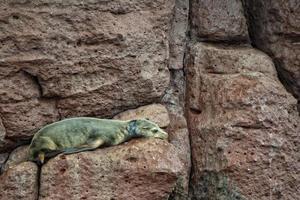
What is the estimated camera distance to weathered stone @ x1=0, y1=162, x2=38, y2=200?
4598mm

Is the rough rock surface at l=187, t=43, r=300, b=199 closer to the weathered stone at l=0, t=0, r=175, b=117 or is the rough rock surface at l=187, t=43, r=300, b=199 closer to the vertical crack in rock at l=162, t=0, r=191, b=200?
the vertical crack in rock at l=162, t=0, r=191, b=200

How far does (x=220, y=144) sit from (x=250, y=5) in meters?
1.31

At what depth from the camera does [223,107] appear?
16.8 feet

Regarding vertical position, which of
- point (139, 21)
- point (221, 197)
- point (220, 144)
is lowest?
point (221, 197)

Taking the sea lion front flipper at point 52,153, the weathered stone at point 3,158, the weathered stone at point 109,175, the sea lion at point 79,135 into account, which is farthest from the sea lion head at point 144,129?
the weathered stone at point 3,158

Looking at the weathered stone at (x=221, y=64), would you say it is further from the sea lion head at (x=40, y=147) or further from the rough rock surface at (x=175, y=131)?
the sea lion head at (x=40, y=147)

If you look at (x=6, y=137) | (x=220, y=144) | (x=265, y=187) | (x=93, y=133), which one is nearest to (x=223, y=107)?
(x=220, y=144)

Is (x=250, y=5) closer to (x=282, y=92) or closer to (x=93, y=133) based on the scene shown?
(x=282, y=92)

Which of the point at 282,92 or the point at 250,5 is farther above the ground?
the point at 250,5

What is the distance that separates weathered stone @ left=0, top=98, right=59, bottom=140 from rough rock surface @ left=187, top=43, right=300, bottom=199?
1101 millimetres

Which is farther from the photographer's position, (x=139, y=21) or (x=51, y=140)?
(x=139, y=21)

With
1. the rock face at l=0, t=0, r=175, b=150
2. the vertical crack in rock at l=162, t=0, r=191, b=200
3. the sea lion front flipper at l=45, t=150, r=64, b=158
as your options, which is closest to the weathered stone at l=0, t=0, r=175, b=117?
Result: the rock face at l=0, t=0, r=175, b=150

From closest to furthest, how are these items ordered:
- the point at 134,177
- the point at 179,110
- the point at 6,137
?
the point at 134,177 < the point at 6,137 < the point at 179,110

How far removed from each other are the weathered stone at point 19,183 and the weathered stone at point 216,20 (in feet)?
5.85
